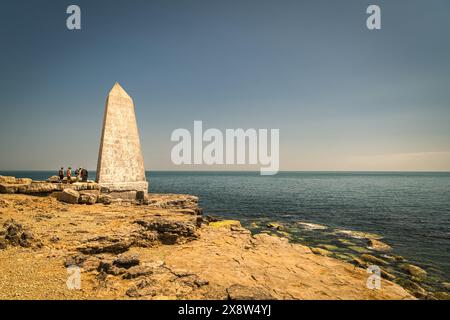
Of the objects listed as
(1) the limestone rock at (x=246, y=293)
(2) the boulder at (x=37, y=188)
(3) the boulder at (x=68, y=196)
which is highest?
(2) the boulder at (x=37, y=188)

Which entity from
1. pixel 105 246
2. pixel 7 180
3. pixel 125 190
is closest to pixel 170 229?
pixel 105 246

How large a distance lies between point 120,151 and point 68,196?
515cm

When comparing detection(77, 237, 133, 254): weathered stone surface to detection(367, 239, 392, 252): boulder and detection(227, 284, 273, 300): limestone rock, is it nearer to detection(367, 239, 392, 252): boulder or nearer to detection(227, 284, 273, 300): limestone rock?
detection(227, 284, 273, 300): limestone rock

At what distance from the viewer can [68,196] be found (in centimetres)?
1323

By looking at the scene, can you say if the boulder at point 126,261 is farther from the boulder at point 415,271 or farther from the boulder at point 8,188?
the boulder at point 415,271

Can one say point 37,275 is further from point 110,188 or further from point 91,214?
point 110,188

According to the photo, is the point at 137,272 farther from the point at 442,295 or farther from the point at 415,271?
the point at 415,271

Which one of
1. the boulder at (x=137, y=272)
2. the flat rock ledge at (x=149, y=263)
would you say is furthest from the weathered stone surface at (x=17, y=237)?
the boulder at (x=137, y=272)

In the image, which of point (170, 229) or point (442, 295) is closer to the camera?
point (442, 295)

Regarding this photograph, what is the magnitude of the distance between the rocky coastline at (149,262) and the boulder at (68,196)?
1.09m

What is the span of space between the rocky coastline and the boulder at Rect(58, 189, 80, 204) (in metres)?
1.09

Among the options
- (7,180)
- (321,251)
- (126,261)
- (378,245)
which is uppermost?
(7,180)

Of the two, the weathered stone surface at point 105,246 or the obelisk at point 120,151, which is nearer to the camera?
the weathered stone surface at point 105,246

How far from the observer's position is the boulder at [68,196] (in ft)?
43.0
